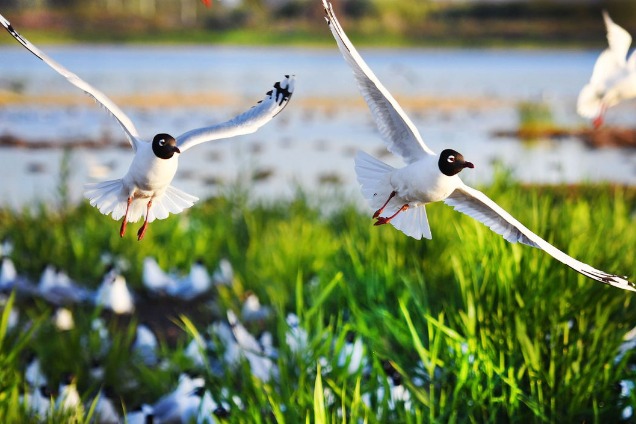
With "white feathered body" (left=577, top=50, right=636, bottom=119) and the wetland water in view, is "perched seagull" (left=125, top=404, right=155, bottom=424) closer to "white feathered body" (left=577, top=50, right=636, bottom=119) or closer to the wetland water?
the wetland water

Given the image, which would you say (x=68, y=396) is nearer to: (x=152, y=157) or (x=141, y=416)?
(x=141, y=416)

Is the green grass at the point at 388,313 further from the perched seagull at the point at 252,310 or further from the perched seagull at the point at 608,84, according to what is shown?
the perched seagull at the point at 608,84

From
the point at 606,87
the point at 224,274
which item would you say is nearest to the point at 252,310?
the point at 224,274

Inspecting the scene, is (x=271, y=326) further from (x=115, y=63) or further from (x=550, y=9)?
(x=550, y=9)

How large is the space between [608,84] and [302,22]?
119ft

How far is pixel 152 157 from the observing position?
2.52 feet

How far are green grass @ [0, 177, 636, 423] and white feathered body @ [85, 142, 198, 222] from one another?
84 cm

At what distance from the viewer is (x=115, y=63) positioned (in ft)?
90.2

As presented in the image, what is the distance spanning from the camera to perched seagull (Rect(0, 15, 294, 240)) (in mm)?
763

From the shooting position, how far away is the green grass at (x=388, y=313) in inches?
82.3

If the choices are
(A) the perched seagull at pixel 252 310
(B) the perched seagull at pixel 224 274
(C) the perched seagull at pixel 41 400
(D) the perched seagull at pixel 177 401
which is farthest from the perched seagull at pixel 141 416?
(B) the perched seagull at pixel 224 274

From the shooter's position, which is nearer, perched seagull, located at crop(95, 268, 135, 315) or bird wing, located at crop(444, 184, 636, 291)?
bird wing, located at crop(444, 184, 636, 291)

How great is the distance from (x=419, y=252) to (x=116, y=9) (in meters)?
35.0

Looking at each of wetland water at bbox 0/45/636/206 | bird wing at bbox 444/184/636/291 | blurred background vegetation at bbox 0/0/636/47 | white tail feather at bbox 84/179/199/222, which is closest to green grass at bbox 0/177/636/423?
wetland water at bbox 0/45/636/206
